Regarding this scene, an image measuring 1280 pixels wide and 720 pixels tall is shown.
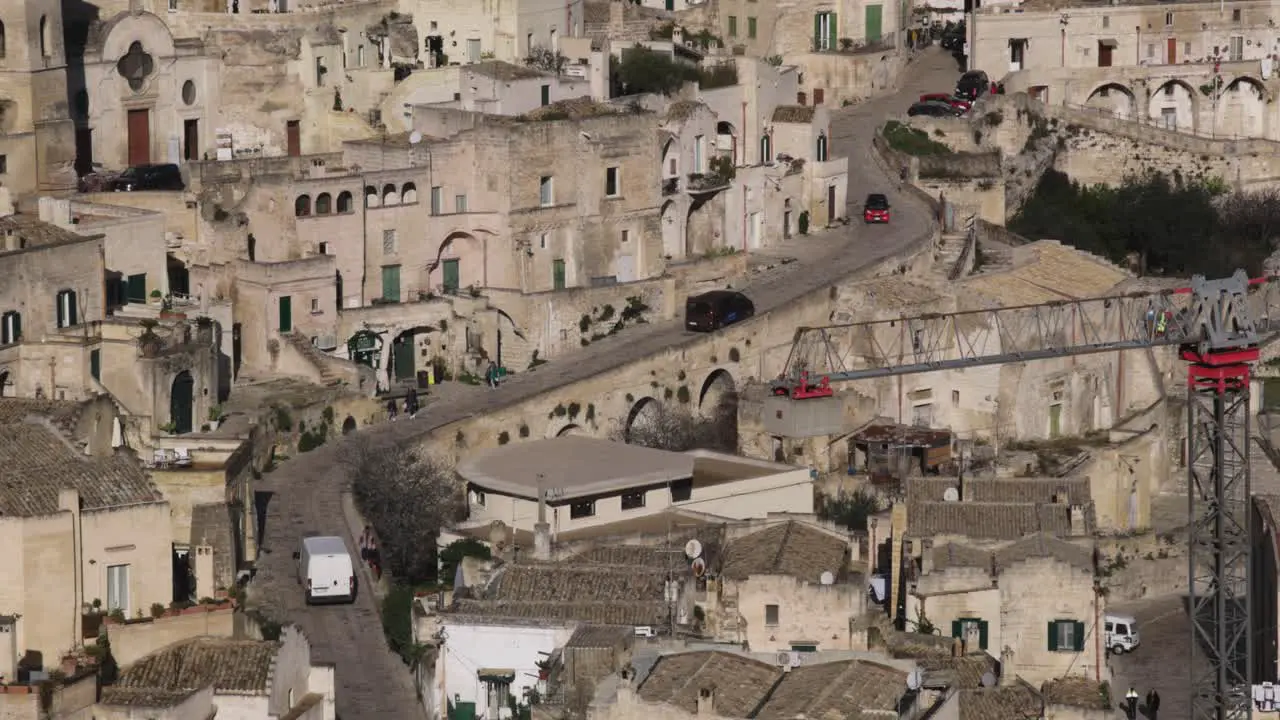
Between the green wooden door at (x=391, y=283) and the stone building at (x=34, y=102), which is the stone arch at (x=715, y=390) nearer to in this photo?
the green wooden door at (x=391, y=283)

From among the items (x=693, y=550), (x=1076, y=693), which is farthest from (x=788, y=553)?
(x=1076, y=693)

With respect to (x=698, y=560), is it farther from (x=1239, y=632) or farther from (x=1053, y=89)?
(x=1053, y=89)

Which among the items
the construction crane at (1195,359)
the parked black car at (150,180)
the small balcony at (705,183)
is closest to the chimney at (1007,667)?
the construction crane at (1195,359)

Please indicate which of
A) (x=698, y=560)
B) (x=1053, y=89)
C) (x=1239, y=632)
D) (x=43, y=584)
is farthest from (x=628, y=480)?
(x=1053, y=89)

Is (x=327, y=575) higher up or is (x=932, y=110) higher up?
(x=932, y=110)

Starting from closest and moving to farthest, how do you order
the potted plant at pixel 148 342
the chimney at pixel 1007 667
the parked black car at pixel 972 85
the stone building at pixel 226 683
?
the stone building at pixel 226 683
the chimney at pixel 1007 667
the potted plant at pixel 148 342
the parked black car at pixel 972 85

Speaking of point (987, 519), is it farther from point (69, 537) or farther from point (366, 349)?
point (69, 537)
